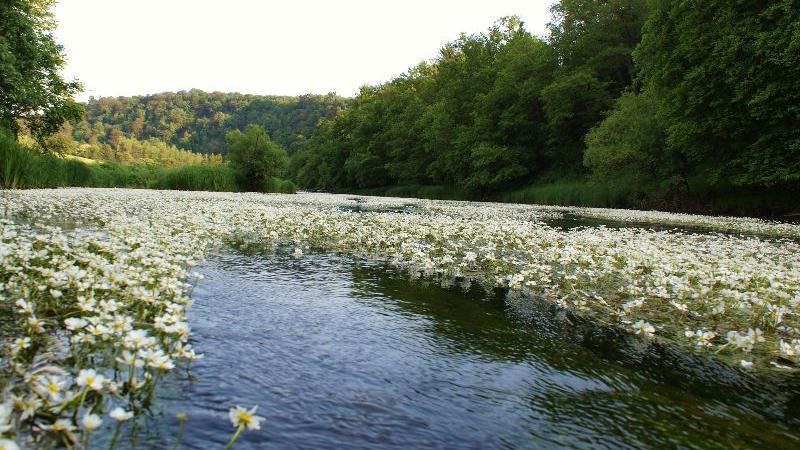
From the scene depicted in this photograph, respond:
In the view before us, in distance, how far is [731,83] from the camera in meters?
31.2

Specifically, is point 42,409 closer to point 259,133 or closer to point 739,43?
point 739,43

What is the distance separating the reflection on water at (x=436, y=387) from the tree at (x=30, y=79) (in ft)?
67.6

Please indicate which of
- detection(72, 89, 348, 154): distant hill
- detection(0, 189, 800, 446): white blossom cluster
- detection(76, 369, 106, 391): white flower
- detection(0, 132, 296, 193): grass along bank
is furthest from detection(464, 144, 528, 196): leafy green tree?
detection(72, 89, 348, 154): distant hill

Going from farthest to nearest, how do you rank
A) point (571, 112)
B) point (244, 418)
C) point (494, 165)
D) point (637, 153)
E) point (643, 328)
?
point (494, 165)
point (571, 112)
point (637, 153)
point (643, 328)
point (244, 418)

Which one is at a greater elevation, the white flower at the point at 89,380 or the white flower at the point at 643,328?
the white flower at the point at 89,380

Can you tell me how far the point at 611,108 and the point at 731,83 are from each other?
2078 cm

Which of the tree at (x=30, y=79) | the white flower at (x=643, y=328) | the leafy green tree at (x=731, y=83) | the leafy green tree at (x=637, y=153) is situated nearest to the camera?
the white flower at (x=643, y=328)

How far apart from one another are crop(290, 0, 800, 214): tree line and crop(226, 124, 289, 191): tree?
974 inches

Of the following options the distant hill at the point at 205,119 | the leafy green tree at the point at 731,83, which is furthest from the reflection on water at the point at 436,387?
the distant hill at the point at 205,119

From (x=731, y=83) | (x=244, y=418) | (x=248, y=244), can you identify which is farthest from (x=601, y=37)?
(x=244, y=418)

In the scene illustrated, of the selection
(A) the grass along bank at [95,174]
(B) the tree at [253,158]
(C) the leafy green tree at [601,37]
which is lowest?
(A) the grass along bank at [95,174]

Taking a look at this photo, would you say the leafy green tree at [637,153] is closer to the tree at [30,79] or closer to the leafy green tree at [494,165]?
the leafy green tree at [494,165]

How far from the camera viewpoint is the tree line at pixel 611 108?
29.4 meters

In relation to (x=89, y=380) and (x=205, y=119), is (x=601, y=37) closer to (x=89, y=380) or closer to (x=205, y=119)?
(x=89, y=380)
